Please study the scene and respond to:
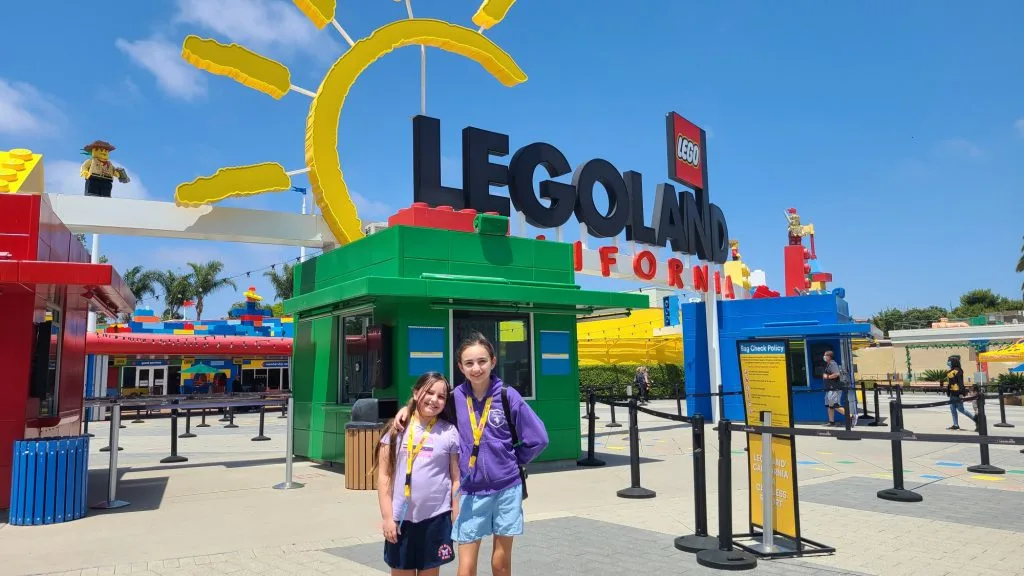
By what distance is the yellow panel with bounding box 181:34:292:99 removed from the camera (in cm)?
1187

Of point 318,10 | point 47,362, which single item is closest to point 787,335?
point 318,10

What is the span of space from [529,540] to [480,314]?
486 cm

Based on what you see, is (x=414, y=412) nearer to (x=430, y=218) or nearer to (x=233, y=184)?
(x=430, y=218)

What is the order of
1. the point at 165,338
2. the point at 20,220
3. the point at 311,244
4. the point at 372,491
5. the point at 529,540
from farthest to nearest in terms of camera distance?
the point at 165,338 → the point at 311,244 → the point at 372,491 → the point at 20,220 → the point at 529,540

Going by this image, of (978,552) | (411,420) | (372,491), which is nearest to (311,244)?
(372,491)

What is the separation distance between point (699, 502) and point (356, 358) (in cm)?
648

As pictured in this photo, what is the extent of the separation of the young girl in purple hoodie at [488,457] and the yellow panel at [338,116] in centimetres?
890

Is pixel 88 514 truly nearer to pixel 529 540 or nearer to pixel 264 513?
pixel 264 513

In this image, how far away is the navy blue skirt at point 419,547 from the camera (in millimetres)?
3748

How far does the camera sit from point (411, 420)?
396 centimetres

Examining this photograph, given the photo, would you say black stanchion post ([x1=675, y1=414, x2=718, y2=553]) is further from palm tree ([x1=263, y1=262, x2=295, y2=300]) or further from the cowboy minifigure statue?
palm tree ([x1=263, y1=262, x2=295, y2=300])

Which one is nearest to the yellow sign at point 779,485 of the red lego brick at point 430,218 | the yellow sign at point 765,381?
the yellow sign at point 765,381

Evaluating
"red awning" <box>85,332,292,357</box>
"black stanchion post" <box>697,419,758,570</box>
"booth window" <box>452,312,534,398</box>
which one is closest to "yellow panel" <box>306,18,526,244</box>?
"booth window" <box>452,312,534,398</box>

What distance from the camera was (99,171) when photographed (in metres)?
12.9
